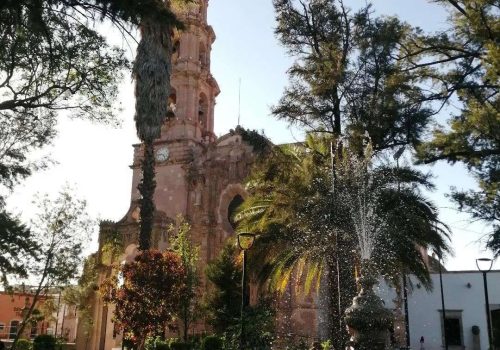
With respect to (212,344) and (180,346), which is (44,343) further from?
(212,344)

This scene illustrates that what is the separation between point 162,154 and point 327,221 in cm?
1978

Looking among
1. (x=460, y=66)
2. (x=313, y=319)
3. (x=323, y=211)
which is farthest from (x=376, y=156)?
(x=313, y=319)

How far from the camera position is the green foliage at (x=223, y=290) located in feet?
76.5

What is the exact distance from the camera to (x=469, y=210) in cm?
1257

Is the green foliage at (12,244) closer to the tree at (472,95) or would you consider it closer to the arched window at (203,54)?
the tree at (472,95)

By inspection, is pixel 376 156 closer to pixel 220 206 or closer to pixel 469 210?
pixel 469 210

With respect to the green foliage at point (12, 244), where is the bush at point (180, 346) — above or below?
below

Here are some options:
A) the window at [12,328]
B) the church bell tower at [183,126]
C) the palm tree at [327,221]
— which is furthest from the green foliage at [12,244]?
the window at [12,328]

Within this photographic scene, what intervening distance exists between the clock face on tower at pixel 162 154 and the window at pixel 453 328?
63.1ft

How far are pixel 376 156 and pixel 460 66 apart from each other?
Result: 11.0ft

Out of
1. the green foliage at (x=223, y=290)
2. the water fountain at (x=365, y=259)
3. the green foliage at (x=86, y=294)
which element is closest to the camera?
the water fountain at (x=365, y=259)

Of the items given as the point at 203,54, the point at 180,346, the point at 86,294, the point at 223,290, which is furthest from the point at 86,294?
the point at 203,54

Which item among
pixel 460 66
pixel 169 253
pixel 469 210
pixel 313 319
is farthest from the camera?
pixel 313 319

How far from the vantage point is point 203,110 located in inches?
1435
